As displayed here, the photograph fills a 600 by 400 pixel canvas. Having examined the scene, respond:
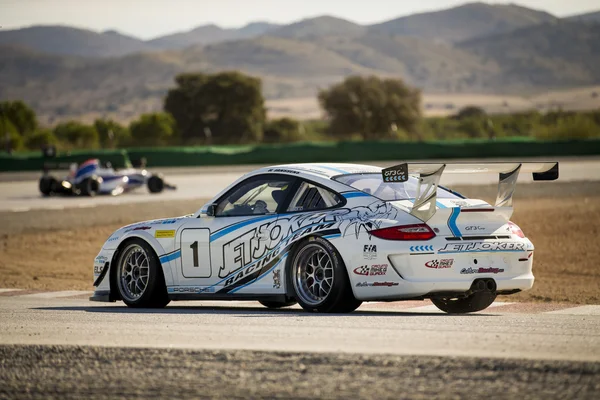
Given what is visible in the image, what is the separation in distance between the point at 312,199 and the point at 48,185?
25.5 metres

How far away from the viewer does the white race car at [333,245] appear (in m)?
8.92

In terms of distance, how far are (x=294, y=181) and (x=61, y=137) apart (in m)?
107

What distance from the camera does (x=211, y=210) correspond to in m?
10.2

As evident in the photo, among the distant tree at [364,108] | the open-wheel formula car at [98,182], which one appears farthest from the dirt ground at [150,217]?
the distant tree at [364,108]

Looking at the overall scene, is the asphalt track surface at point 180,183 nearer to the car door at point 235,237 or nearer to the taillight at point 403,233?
the car door at point 235,237

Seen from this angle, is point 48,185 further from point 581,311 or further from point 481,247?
point 481,247

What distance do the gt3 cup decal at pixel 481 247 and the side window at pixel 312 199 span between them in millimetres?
1018

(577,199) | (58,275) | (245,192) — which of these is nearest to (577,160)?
(577,199)

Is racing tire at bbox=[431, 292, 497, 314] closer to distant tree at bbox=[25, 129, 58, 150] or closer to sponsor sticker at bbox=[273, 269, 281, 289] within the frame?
sponsor sticker at bbox=[273, 269, 281, 289]

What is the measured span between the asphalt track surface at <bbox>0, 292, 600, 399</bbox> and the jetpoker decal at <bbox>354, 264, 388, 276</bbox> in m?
0.45

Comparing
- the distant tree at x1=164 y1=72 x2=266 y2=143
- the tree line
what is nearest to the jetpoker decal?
the tree line

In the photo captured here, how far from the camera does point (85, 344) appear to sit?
276 inches

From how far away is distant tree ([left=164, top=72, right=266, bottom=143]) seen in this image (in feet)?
404

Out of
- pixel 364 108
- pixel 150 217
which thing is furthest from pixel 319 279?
pixel 364 108
